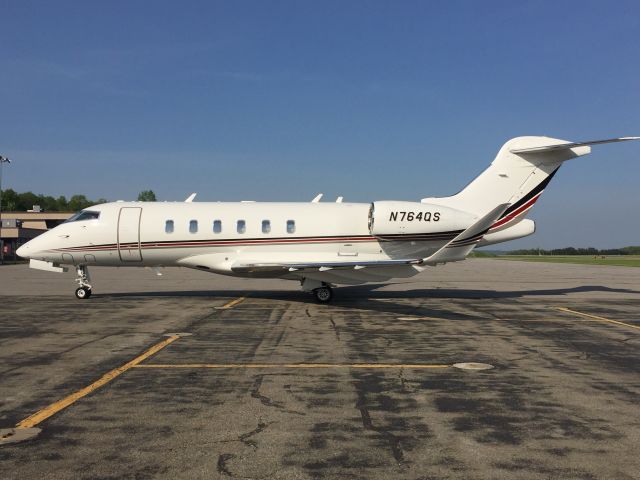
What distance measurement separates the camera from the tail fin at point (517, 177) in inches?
707

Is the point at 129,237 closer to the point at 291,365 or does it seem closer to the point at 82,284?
the point at 82,284

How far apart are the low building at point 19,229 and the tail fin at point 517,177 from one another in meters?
52.1

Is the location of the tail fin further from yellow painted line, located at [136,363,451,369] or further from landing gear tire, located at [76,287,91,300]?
landing gear tire, located at [76,287,91,300]

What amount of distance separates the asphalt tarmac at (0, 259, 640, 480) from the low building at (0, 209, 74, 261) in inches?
2120

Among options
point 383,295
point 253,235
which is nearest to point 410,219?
point 383,295

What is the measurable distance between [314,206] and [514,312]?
24.2 feet

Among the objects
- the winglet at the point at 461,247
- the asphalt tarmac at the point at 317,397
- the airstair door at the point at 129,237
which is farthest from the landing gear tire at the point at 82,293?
the winglet at the point at 461,247

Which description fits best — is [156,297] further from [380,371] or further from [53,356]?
[380,371]

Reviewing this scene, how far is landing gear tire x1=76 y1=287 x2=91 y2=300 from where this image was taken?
58.1 feet

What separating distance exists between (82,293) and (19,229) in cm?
5555

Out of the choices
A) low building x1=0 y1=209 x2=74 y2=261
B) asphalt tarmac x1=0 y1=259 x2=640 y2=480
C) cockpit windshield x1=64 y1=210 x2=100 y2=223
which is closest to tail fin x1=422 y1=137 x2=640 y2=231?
asphalt tarmac x1=0 y1=259 x2=640 y2=480

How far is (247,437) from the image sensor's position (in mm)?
5062

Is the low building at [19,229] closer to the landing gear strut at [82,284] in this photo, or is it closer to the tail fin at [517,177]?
the landing gear strut at [82,284]

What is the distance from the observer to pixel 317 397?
646 centimetres
